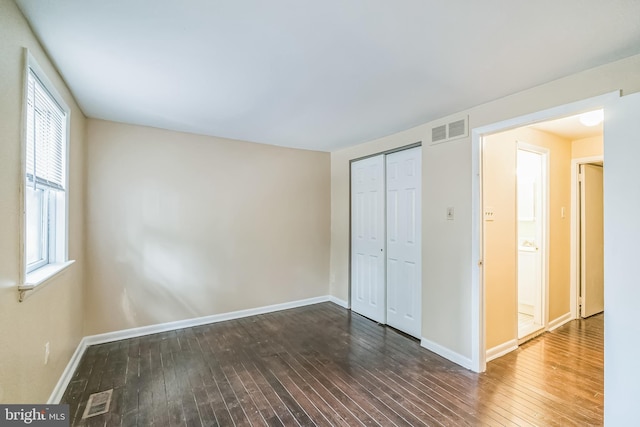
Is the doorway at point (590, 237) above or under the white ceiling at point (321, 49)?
under

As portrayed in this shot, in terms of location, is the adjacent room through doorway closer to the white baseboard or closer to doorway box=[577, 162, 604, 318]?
doorway box=[577, 162, 604, 318]

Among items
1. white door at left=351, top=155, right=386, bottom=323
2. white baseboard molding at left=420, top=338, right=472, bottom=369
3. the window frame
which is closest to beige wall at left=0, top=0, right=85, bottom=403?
the window frame

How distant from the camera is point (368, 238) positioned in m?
4.05

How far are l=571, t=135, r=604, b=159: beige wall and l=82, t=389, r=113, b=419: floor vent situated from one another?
5.68m

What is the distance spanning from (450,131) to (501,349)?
228 cm

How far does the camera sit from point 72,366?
2543 millimetres

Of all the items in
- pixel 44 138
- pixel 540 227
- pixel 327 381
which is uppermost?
pixel 44 138

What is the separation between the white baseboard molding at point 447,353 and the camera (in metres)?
2.68

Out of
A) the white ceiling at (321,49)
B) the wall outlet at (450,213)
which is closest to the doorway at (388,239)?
the wall outlet at (450,213)

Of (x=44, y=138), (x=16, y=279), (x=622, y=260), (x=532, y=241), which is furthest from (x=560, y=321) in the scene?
(x=44, y=138)

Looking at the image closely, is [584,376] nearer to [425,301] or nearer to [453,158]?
[425,301]

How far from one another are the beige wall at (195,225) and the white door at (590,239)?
3531mm

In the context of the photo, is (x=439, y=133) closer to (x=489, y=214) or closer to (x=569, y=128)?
(x=489, y=214)

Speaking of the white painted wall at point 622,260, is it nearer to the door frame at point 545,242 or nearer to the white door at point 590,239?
the door frame at point 545,242
